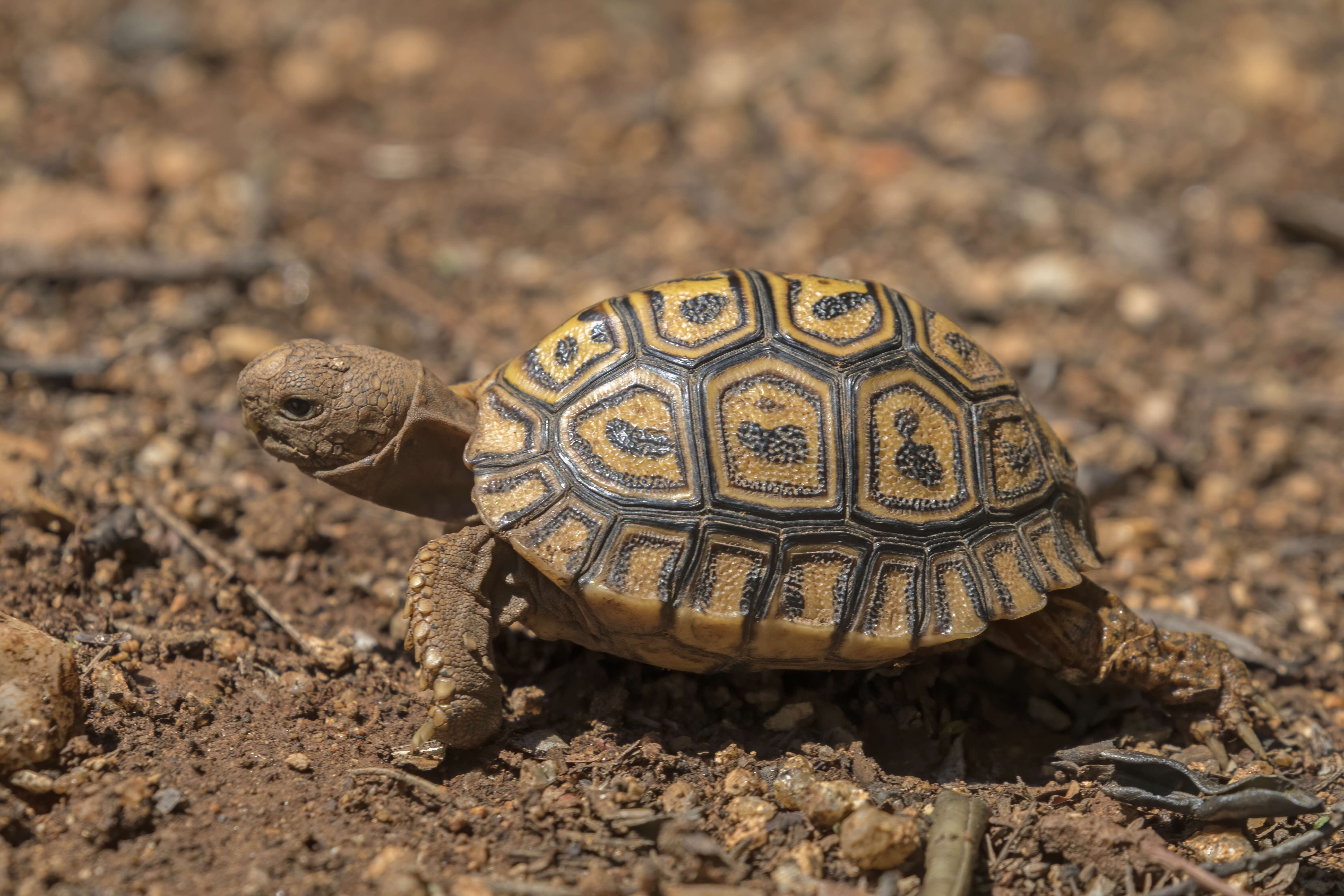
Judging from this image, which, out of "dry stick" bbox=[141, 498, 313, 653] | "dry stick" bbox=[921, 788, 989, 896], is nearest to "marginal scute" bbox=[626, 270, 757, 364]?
"dry stick" bbox=[921, 788, 989, 896]

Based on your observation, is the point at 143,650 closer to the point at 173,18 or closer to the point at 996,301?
the point at 996,301

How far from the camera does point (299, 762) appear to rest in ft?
9.98

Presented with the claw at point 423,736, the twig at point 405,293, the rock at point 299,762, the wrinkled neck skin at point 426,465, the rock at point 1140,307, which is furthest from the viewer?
the rock at point 1140,307

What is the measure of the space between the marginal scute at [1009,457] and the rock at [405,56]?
6.10 metres

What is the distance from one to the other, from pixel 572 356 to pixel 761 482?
2.57 ft

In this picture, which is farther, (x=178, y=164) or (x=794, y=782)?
(x=178, y=164)

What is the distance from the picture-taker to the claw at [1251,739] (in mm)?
3445

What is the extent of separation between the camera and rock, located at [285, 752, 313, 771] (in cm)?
303

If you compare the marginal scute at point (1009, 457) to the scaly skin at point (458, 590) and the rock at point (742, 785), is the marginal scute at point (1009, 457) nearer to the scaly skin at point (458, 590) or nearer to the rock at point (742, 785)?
the scaly skin at point (458, 590)

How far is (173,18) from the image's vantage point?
7754 millimetres

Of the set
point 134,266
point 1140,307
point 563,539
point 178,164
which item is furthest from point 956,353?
point 178,164

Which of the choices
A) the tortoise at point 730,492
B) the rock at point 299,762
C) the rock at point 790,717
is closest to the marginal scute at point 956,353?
the tortoise at point 730,492

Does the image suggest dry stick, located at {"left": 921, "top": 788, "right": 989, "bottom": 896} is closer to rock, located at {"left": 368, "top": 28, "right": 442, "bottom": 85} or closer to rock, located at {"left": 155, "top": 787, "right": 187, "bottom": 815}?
rock, located at {"left": 155, "top": 787, "right": 187, "bottom": 815}

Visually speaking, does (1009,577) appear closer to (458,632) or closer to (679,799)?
(679,799)
